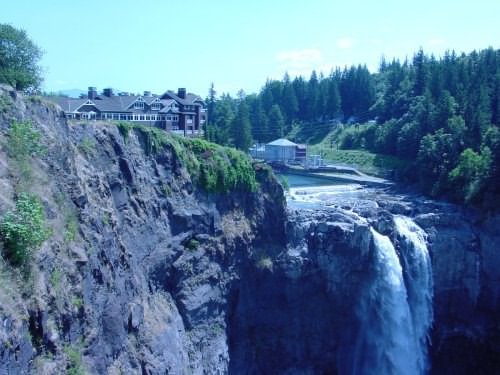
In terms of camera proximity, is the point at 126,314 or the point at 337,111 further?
the point at 337,111

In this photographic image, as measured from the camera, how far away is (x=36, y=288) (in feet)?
58.6

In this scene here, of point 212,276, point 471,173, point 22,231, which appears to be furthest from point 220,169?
point 471,173

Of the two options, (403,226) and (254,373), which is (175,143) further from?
(403,226)

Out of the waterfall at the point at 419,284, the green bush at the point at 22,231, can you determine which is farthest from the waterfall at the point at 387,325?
the green bush at the point at 22,231

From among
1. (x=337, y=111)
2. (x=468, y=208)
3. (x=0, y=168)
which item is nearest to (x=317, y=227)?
(x=468, y=208)

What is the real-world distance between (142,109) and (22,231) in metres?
32.2

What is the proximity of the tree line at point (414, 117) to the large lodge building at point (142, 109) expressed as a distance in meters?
7.90

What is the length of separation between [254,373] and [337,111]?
7516cm

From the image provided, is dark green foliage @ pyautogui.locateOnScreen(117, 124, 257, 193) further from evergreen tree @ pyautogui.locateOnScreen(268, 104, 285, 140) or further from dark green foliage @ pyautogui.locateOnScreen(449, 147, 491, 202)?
evergreen tree @ pyautogui.locateOnScreen(268, 104, 285, 140)

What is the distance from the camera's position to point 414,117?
256 feet

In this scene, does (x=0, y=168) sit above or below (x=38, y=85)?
below

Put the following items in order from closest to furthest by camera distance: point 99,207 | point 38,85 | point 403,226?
point 99,207, point 38,85, point 403,226

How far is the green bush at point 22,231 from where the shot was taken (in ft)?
56.6

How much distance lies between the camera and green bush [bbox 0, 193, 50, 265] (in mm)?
17250
